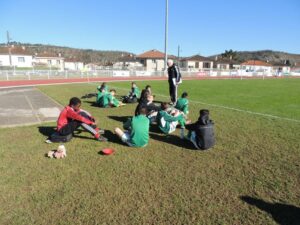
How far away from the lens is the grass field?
339 cm

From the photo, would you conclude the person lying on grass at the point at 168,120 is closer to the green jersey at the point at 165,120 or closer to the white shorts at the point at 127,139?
the green jersey at the point at 165,120

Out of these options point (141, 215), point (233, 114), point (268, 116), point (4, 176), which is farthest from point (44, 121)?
point (268, 116)

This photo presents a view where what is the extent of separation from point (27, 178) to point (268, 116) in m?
8.57

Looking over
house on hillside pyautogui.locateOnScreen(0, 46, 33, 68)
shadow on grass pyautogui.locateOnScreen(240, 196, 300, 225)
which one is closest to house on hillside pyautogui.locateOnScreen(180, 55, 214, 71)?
house on hillside pyautogui.locateOnScreen(0, 46, 33, 68)

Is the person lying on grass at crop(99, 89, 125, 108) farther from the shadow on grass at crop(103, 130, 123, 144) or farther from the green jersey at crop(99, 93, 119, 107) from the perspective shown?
the shadow on grass at crop(103, 130, 123, 144)

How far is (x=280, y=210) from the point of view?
3506 millimetres

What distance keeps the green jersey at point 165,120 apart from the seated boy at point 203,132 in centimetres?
93

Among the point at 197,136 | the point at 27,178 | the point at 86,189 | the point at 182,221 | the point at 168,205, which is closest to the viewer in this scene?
the point at 182,221

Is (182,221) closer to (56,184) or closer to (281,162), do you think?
(56,184)

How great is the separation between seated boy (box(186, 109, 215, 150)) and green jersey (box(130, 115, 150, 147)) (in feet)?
3.54

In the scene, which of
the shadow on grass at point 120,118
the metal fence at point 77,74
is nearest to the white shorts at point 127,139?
the shadow on grass at point 120,118

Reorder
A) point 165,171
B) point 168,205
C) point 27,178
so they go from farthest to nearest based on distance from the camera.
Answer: point 165,171
point 27,178
point 168,205

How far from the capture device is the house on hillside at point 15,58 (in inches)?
2544

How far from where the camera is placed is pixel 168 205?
361cm
